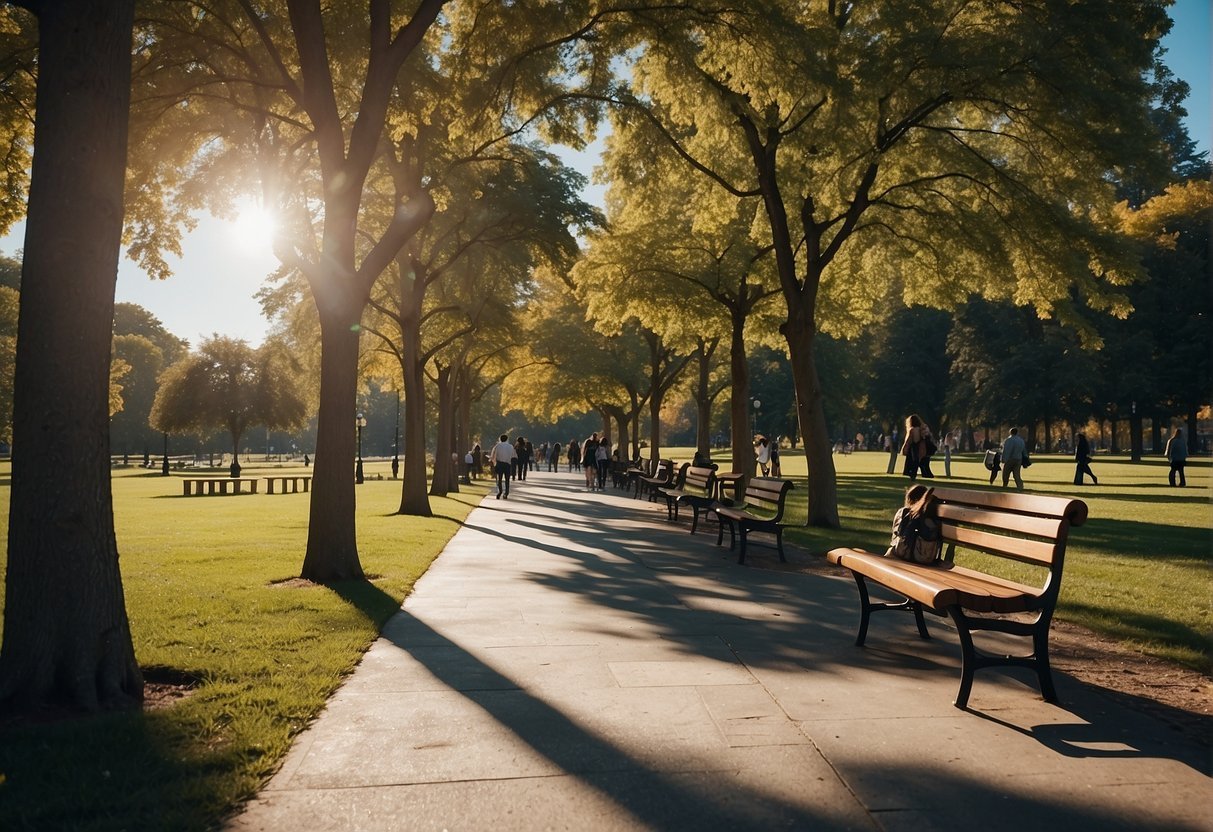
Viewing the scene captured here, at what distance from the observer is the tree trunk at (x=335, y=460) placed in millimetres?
9508

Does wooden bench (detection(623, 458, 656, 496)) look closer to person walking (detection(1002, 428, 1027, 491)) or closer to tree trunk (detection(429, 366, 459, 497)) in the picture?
tree trunk (detection(429, 366, 459, 497))

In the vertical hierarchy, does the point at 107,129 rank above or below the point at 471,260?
below

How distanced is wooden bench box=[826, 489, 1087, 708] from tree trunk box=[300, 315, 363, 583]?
18.5 feet

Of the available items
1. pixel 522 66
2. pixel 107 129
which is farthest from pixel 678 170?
pixel 107 129

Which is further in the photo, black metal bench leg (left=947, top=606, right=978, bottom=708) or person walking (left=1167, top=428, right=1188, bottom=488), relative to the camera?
person walking (left=1167, top=428, right=1188, bottom=488)

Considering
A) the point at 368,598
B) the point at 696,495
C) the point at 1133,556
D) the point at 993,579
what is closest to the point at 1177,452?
the point at 1133,556

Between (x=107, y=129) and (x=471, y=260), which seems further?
(x=471, y=260)

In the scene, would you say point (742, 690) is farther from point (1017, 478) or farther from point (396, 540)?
point (1017, 478)

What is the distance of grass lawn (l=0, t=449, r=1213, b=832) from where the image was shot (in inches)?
141

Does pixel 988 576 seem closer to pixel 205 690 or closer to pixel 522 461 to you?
pixel 205 690

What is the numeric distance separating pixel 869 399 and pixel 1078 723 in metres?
71.1

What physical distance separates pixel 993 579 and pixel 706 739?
99.3 inches

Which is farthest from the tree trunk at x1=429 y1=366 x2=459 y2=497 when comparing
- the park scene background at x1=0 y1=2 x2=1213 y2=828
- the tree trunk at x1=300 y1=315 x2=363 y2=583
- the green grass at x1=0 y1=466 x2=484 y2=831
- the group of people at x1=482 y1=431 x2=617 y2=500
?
the tree trunk at x1=300 y1=315 x2=363 y2=583

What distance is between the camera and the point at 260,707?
4.70 metres
